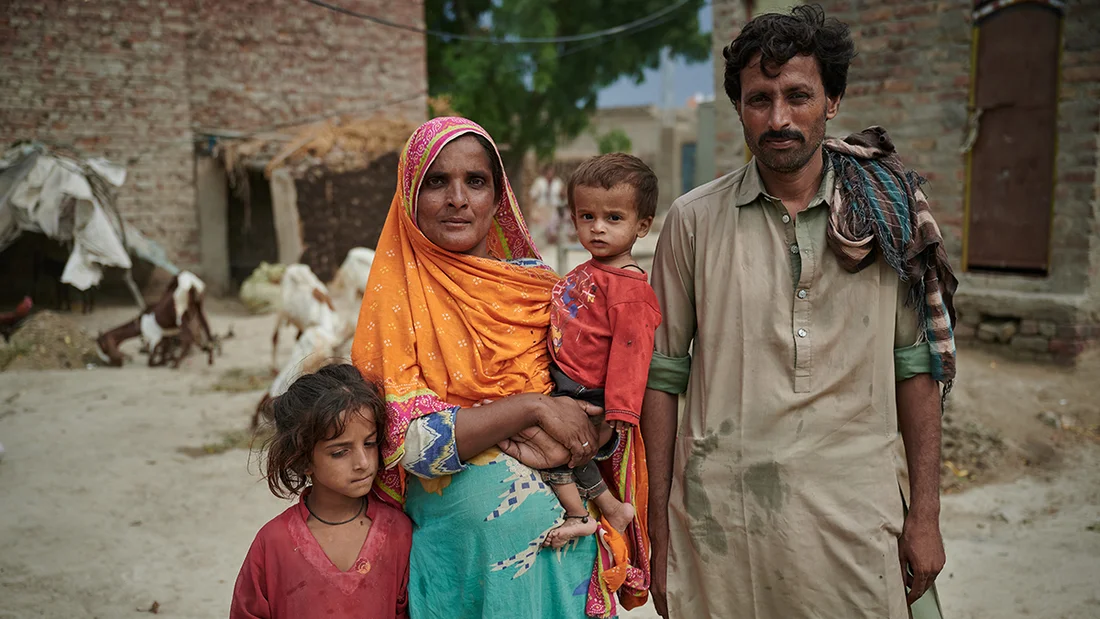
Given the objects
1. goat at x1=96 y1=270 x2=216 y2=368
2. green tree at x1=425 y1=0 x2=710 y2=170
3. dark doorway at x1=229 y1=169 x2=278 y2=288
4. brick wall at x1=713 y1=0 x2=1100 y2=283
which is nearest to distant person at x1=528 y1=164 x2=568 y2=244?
green tree at x1=425 y1=0 x2=710 y2=170

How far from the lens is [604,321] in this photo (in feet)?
5.98

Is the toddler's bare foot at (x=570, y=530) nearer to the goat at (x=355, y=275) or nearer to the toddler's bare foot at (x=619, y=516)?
the toddler's bare foot at (x=619, y=516)

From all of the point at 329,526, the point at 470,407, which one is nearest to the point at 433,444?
the point at 470,407

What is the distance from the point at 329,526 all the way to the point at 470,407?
0.48 metres

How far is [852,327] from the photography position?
181cm

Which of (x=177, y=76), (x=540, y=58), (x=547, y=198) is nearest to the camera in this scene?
(x=177, y=76)

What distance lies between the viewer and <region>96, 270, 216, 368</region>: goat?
8461mm

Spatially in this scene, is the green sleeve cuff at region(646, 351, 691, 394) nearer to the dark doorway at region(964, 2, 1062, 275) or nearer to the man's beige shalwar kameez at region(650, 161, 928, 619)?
the man's beige shalwar kameez at region(650, 161, 928, 619)

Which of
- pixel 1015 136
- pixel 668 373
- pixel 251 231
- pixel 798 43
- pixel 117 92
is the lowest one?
pixel 668 373

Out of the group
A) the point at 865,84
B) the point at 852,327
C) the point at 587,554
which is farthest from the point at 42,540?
the point at 865,84

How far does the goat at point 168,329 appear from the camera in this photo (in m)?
8.46

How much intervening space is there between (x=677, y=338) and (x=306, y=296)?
5.97 m

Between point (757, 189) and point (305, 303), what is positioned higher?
point (757, 189)

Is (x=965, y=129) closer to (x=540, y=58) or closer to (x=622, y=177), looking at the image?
(x=622, y=177)
